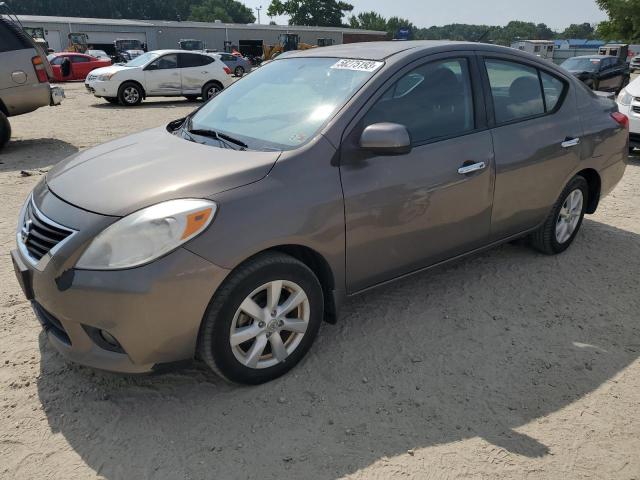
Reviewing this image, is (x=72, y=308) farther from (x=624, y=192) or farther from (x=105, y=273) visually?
(x=624, y=192)

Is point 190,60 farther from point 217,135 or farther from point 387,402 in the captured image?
point 387,402

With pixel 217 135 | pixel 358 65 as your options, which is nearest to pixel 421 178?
pixel 358 65

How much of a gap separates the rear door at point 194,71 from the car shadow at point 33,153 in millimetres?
6928

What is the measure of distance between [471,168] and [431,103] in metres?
0.49

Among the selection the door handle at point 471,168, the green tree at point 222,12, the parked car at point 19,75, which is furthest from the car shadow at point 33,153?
the green tree at point 222,12

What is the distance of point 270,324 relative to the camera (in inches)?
110

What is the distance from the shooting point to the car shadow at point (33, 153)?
783cm

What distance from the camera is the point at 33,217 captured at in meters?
2.80

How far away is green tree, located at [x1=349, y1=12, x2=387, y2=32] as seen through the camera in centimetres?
10500

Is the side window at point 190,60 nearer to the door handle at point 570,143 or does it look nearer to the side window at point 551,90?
the side window at point 551,90

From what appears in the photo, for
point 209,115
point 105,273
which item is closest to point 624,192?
point 209,115

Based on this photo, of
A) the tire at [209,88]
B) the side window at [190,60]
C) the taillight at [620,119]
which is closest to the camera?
the taillight at [620,119]

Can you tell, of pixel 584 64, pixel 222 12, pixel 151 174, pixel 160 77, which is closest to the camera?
pixel 151 174

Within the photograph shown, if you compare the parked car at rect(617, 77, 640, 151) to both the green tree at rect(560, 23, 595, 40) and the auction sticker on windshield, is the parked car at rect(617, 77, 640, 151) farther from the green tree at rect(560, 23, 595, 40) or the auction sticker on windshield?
the green tree at rect(560, 23, 595, 40)
